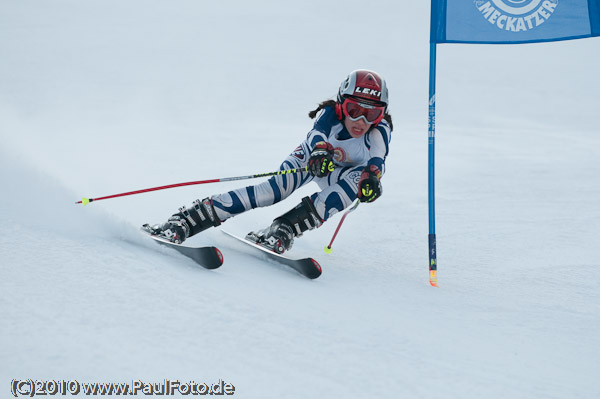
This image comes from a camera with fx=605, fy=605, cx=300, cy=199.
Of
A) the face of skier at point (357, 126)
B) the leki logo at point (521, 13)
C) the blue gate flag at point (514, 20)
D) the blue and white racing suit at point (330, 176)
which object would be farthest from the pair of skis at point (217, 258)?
the leki logo at point (521, 13)

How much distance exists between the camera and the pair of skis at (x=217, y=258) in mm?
2863

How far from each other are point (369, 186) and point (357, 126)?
1.45 feet

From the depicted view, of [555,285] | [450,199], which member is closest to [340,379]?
[555,285]

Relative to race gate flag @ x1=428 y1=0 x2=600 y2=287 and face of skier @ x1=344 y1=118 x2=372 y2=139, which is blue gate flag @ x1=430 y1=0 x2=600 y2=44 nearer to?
race gate flag @ x1=428 y1=0 x2=600 y2=287

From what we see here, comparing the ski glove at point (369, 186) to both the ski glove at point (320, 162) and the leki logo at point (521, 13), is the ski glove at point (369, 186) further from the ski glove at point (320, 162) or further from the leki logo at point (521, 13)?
the leki logo at point (521, 13)

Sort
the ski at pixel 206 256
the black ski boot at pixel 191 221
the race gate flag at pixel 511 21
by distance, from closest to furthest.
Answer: the ski at pixel 206 256
the black ski boot at pixel 191 221
the race gate flag at pixel 511 21

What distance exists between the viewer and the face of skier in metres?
3.59

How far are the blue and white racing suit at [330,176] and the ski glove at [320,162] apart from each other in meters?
0.18

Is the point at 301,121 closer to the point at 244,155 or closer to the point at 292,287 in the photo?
the point at 244,155

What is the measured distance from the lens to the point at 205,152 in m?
7.20

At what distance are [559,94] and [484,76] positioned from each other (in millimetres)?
1806

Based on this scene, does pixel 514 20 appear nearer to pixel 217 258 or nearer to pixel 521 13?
pixel 521 13

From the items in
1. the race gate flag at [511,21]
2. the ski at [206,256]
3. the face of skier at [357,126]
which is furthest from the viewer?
the face of skier at [357,126]

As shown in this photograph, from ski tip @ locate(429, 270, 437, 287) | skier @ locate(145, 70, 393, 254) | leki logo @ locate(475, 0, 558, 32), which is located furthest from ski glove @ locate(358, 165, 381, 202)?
leki logo @ locate(475, 0, 558, 32)
